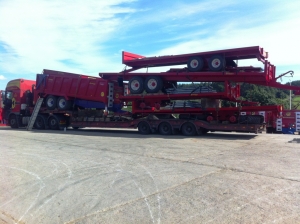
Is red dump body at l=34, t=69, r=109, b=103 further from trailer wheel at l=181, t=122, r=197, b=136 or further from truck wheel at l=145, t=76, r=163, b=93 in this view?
trailer wheel at l=181, t=122, r=197, b=136

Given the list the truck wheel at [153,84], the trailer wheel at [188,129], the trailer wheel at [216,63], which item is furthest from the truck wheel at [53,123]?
the trailer wheel at [216,63]

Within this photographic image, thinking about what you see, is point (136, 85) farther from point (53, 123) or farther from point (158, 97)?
point (53, 123)

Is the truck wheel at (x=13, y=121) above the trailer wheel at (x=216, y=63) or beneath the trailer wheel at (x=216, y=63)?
beneath

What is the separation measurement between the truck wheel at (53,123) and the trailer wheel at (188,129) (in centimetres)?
928

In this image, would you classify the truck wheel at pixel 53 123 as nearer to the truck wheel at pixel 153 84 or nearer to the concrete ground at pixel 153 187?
the truck wheel at pixel 153 84

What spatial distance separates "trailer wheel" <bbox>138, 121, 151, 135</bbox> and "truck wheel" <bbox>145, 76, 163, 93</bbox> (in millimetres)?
1730

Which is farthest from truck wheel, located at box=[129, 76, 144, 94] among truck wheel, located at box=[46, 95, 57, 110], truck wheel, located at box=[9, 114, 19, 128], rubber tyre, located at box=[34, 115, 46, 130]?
truck wheel, located at box=[9, 114, 19, 128]

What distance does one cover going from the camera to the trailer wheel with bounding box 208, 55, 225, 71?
13320 millimetres

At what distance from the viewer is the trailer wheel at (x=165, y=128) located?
49.7 ft

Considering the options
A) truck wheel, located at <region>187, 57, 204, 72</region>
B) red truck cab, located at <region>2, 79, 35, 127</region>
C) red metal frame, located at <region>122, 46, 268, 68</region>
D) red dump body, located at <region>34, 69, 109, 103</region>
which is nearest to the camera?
red metal frame, located at <region>122, 46, 268, 68</region>

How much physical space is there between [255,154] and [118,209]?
5364 mm

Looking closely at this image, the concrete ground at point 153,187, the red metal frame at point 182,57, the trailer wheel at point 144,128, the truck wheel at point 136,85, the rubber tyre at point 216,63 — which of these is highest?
the red metal frame at point 182,57

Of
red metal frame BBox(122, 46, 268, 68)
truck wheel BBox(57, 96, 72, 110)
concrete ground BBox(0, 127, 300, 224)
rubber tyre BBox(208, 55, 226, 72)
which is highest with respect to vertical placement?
red metal frame BBox(122, 46, 268, 68)

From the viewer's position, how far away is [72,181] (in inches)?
251
